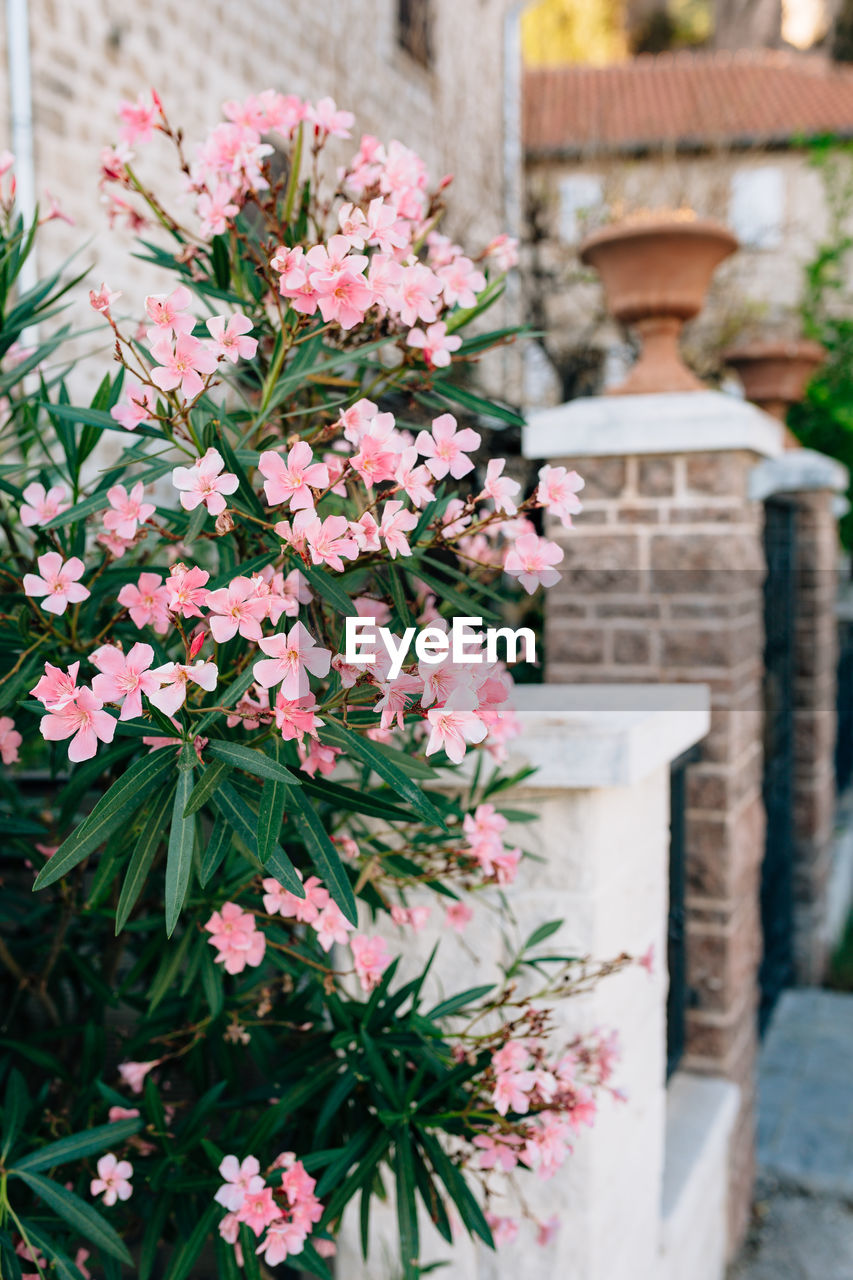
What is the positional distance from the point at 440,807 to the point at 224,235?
0.82 metres

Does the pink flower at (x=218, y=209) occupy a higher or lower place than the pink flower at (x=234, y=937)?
higher

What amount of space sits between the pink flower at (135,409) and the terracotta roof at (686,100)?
567 inches

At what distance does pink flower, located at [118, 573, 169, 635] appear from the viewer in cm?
129

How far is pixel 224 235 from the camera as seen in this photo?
1.51 meters

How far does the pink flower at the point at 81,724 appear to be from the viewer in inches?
39.0

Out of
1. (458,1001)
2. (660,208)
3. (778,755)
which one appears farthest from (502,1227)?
(660,208)

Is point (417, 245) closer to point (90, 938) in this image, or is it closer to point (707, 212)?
point (90, 938)

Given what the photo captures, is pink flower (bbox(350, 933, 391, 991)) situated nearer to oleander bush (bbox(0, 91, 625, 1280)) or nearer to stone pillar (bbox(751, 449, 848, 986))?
oleander bush (bbox(0, 91, 625, 1280))

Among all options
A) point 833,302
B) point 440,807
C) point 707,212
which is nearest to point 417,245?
point 440,807

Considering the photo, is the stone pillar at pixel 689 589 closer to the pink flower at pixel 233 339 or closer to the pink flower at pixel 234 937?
the pink flower at pixel 234 937

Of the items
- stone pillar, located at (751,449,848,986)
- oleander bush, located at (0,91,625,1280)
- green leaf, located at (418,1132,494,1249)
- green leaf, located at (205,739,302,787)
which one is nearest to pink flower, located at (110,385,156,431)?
oleander bush, located at (0,91,625,1280)

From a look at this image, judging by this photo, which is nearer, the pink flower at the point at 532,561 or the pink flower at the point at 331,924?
the pink flower at the point at 532,561

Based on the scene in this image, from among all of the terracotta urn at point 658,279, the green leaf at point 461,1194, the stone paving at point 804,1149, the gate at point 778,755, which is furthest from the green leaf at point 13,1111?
the gate at point 778,755

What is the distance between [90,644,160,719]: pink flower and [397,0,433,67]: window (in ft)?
31.3
